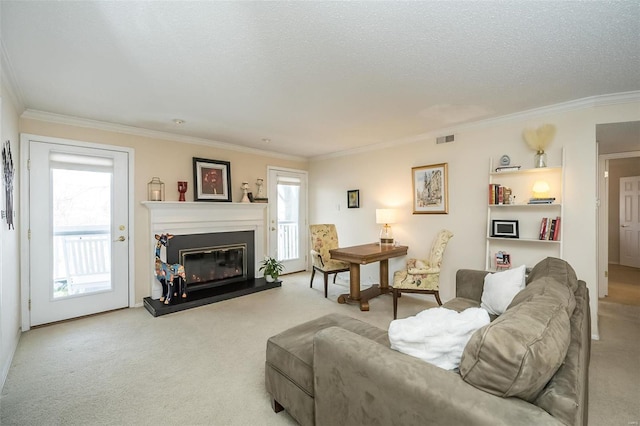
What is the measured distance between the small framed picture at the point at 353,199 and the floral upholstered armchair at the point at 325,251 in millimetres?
571

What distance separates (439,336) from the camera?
1202 millimetres

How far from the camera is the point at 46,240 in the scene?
3.22 metres

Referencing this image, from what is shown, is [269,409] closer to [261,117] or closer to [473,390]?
[473,390]

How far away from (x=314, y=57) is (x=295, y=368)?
2.06 m

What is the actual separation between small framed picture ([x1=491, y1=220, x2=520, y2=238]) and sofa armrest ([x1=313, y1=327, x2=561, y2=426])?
284 cm

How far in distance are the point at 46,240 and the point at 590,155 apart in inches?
233

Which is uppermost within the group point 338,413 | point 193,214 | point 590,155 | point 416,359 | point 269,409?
point 590,155

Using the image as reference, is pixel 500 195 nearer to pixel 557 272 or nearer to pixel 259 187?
pixel 557 272

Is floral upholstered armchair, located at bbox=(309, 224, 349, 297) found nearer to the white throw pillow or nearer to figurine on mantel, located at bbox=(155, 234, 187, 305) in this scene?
figurine on mantel, located at bbox=(155, 234, 187, 305)

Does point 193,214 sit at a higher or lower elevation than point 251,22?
lower

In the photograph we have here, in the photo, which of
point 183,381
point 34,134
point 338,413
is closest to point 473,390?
point 338,413

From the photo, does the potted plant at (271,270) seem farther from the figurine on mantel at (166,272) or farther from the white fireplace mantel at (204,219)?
the figurine on mantel at (166,272)

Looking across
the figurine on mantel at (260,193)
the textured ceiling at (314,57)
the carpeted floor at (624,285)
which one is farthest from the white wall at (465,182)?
the carpeted floor at (624,285)

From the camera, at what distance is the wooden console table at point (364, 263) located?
12.0 feet
